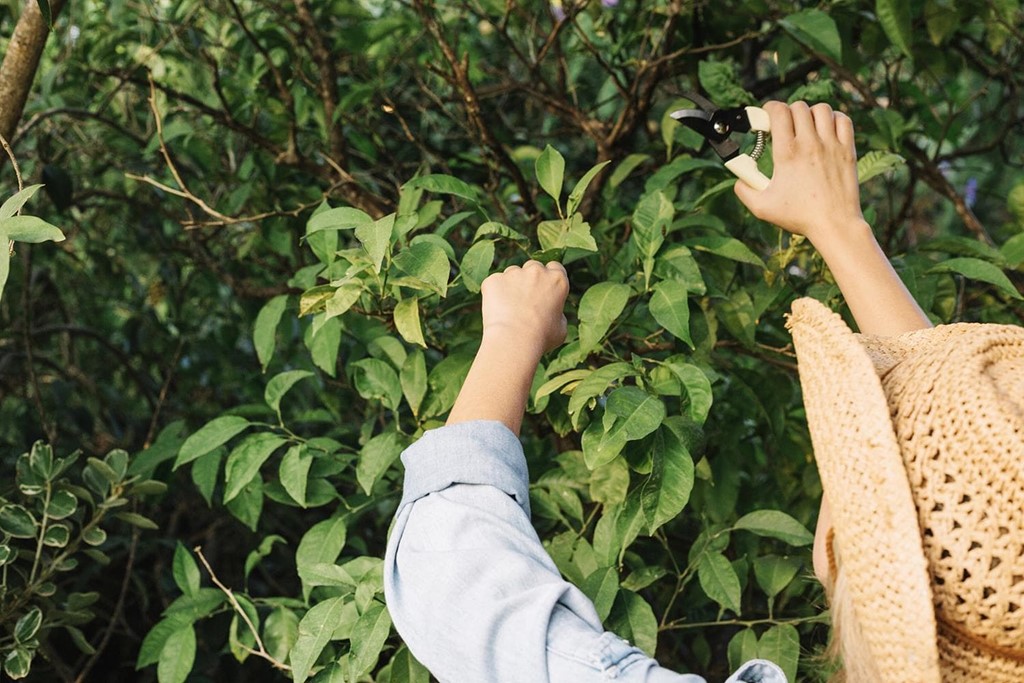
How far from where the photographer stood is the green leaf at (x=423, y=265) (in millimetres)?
1216

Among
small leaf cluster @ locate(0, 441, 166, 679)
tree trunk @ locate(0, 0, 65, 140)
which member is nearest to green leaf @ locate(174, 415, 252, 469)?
small leaf cluster @ locate(0, 441, 166, 679)

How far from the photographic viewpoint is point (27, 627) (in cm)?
141

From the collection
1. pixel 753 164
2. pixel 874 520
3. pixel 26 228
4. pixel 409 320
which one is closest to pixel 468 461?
pixel 409 320

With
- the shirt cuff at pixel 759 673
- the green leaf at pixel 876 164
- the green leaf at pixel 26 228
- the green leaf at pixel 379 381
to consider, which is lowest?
the shirt cuff at pixel 759 673

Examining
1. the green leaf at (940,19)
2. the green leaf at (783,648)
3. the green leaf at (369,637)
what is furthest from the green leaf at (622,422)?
the green leaf at (940,19)

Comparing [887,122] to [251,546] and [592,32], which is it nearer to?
[592,32]

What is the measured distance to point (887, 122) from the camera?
175 centimetres

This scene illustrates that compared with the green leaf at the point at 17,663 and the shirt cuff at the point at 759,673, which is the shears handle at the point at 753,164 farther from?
the green leaf at the point at 17,663

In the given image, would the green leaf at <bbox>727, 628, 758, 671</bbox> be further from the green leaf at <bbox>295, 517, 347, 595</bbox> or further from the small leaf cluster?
the small leaf cluster

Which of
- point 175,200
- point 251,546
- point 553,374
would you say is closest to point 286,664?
point 553,374

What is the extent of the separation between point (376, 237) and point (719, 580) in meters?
0.66

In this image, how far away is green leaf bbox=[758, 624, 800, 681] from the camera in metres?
1.38

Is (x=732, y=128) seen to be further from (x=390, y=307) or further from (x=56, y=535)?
(x=56, y=535)

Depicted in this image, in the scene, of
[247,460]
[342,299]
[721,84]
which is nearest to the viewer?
[342,299]
